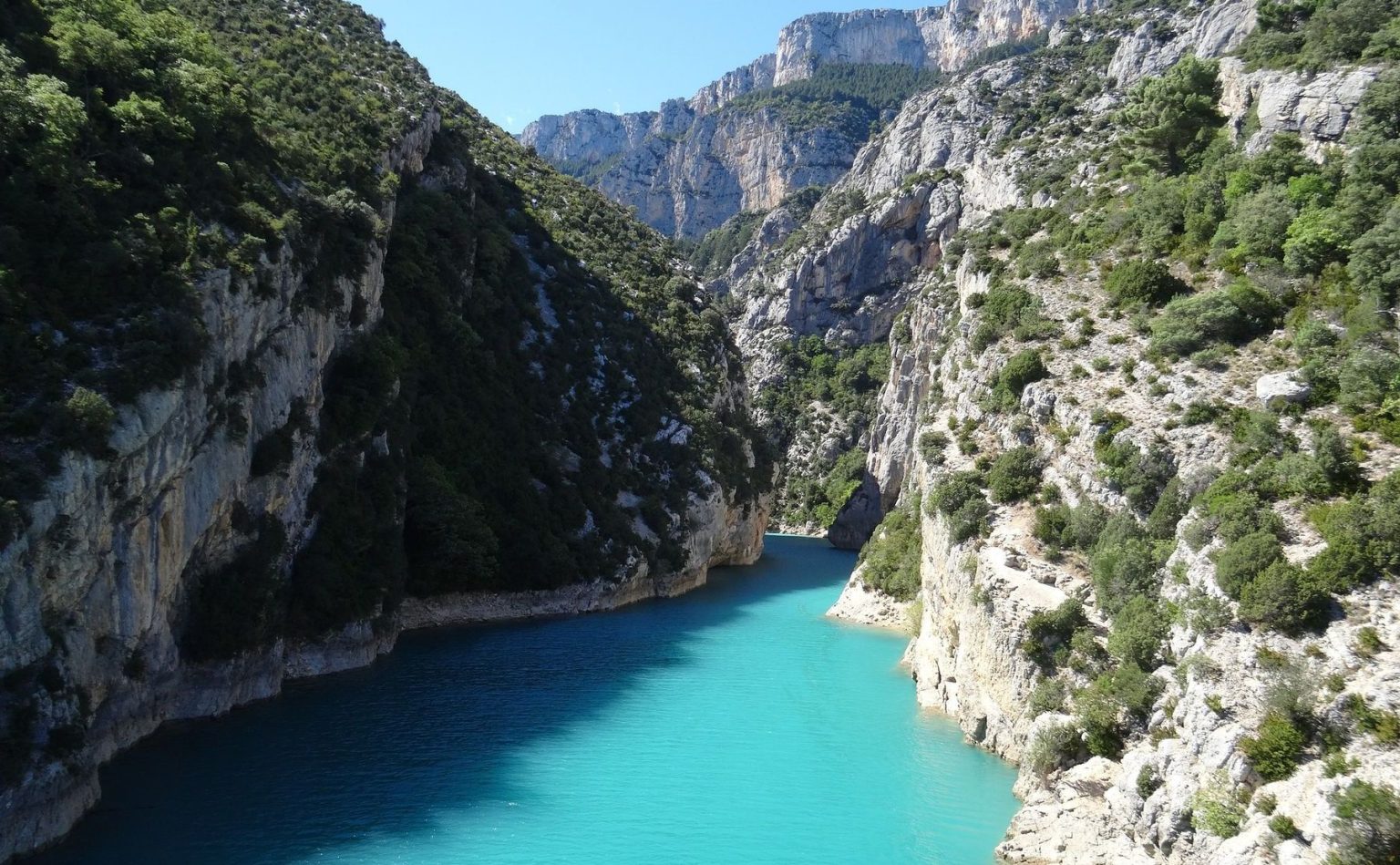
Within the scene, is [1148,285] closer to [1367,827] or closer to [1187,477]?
[1187,477]

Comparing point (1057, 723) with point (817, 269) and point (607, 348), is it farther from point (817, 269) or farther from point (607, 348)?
point (817, 269)

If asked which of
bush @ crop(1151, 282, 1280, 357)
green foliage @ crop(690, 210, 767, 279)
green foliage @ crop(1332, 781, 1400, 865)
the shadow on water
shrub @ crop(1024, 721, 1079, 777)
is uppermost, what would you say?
green foliage @ crop(690, 210, 767, 279)

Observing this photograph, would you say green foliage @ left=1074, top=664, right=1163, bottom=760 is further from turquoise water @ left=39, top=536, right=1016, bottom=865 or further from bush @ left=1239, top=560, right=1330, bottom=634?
turquoise water @ left=39, top=536, right=1016, bottom=865

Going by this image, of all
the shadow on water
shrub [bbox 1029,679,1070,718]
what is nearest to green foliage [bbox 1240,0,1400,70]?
shrub [bbox 1029,679,1070,718]

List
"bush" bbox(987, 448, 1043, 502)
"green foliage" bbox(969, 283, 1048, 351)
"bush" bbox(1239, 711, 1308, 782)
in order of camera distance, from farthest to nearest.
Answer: "green foliage" bbox(969, 283, 1048, 351)
"bush" bbox(987, 448, 1043, 502)
"bush" bbox(1239, 711, 1308, 782)

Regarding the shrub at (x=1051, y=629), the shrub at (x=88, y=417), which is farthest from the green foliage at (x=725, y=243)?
the shrub at (x=88, y=417)

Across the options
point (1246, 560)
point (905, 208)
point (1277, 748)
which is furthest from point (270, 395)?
point (905, 208)
